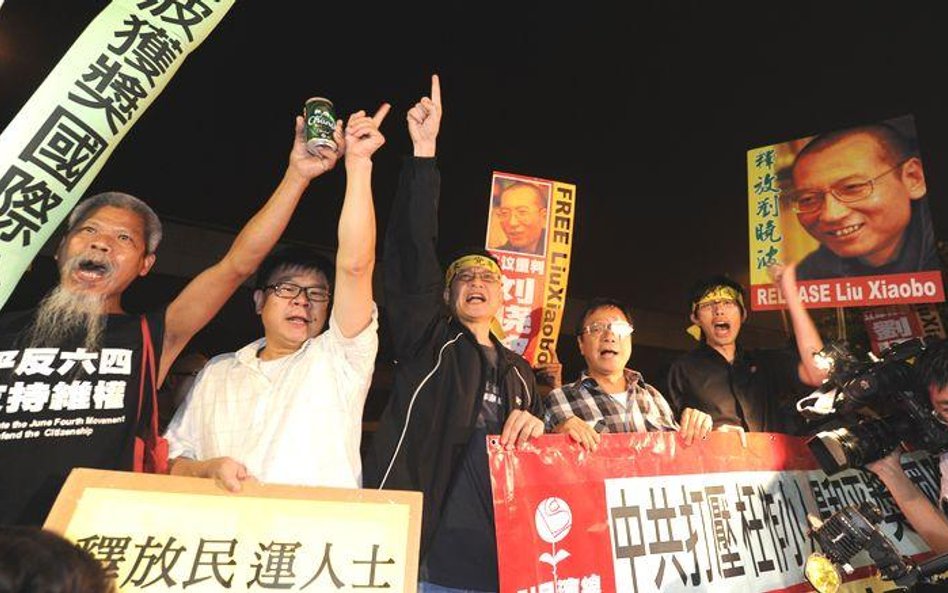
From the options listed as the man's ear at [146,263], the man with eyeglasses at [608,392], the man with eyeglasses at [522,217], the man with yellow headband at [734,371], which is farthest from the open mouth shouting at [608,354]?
the man's ear at [146,263]

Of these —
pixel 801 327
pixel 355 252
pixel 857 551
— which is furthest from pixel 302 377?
pixel 801 327

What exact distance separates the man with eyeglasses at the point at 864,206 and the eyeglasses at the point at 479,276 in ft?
7.72

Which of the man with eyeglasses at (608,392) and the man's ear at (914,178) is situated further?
the man's ear at (914,178)

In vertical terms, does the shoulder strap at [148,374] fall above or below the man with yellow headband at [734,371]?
below

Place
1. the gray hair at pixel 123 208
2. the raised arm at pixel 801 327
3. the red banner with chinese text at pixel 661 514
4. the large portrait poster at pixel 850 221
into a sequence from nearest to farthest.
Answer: the red banner with chinese text at pixel 661 514 < the gray hair at pixel 123 208 < the raised arm at pixel 801 327 < the large portrait poster at pixel 850 221

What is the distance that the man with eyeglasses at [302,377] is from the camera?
215 cm

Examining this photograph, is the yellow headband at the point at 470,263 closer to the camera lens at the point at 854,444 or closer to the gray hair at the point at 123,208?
the gray hair at the point at 123,208

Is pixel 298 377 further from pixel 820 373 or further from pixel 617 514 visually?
pixel 820 373

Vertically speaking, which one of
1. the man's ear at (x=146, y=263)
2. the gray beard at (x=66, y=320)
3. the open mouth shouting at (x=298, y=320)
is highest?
the man's ear at (x=146, y=263)

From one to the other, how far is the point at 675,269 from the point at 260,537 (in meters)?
12.2

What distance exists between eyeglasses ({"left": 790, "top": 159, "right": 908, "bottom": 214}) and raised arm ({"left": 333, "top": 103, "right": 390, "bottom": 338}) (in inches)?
128

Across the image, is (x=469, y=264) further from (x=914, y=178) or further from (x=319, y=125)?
(x=914, y=178)

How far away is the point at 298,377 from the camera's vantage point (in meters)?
2.27

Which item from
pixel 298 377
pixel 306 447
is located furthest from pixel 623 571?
pixel 298 377
